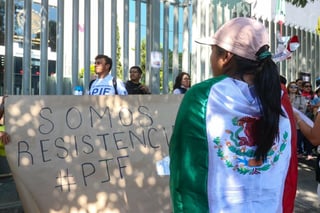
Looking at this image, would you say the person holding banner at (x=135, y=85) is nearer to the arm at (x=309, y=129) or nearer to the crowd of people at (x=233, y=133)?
the arm at (x=309, y=129)

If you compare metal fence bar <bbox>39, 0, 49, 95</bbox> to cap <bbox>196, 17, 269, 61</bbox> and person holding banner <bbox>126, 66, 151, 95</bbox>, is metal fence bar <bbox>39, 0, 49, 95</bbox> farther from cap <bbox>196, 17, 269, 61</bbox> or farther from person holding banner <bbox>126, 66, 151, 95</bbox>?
cap <bbox>196, 17, 269, 61</bbox>

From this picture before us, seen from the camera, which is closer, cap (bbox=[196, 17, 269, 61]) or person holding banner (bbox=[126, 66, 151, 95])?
cap (bbox=[196, 17, 269, 61])

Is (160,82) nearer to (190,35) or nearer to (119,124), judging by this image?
(190,35)

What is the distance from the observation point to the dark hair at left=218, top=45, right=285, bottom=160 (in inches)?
67.7

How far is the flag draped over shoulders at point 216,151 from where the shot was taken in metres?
1.66

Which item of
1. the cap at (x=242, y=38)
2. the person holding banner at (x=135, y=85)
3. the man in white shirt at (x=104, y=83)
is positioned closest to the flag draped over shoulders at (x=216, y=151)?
the cap at (x=242, y=38)

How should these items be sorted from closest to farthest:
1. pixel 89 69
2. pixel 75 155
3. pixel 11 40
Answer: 1. pixel 75 155
2. pixel 11 40
3. pixel 89 69

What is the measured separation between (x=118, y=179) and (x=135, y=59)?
14.8 feet

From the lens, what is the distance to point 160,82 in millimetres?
9039

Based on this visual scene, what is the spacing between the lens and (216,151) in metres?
1.68

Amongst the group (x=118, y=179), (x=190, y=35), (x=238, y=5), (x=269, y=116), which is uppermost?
(x=238, y=5)

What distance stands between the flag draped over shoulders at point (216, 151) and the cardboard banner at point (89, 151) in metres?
2.32

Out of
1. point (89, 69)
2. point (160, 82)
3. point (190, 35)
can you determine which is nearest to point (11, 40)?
point (89, 69)

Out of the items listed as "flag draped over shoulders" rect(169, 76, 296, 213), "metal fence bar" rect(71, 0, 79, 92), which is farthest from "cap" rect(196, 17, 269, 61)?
"metal fence bar" rect(71, 0, 79, 92)
